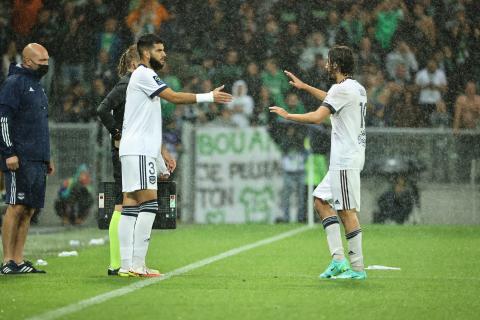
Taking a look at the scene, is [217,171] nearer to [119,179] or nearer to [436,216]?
[436,216]

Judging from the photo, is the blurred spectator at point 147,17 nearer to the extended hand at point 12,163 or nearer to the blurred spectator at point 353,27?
the blurred spectator at point 353,27

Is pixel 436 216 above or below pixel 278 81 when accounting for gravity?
below

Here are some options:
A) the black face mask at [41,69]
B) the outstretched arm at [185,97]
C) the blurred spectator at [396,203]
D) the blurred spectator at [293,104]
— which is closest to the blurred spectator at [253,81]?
the blurred spectator at [293,104]

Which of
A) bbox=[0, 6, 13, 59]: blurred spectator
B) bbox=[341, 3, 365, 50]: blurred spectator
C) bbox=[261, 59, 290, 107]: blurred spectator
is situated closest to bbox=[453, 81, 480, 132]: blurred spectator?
bbox=[341, 3, 365, 50]: blurred spectator

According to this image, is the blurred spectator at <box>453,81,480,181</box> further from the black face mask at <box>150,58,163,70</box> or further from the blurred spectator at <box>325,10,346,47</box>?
the black face mask at <box>150,58,163,70</box>

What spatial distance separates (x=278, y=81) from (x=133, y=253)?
32.5 ft

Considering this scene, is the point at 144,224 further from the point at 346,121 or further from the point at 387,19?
the point at 387,19

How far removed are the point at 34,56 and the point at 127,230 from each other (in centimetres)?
166

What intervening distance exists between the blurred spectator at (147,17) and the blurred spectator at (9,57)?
1.79m

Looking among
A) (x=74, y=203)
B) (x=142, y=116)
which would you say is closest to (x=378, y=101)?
(x=74, y=203)

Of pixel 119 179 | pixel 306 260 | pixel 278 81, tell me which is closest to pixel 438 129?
pixel 278 81

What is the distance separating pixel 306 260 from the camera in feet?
34.8

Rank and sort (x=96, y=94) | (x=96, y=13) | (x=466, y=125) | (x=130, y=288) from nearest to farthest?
(x=130, y=288)
(x=466, y=125)
(x=96, y=94)
(x=96, y=13)

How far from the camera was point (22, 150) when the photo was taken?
30.0 feet
